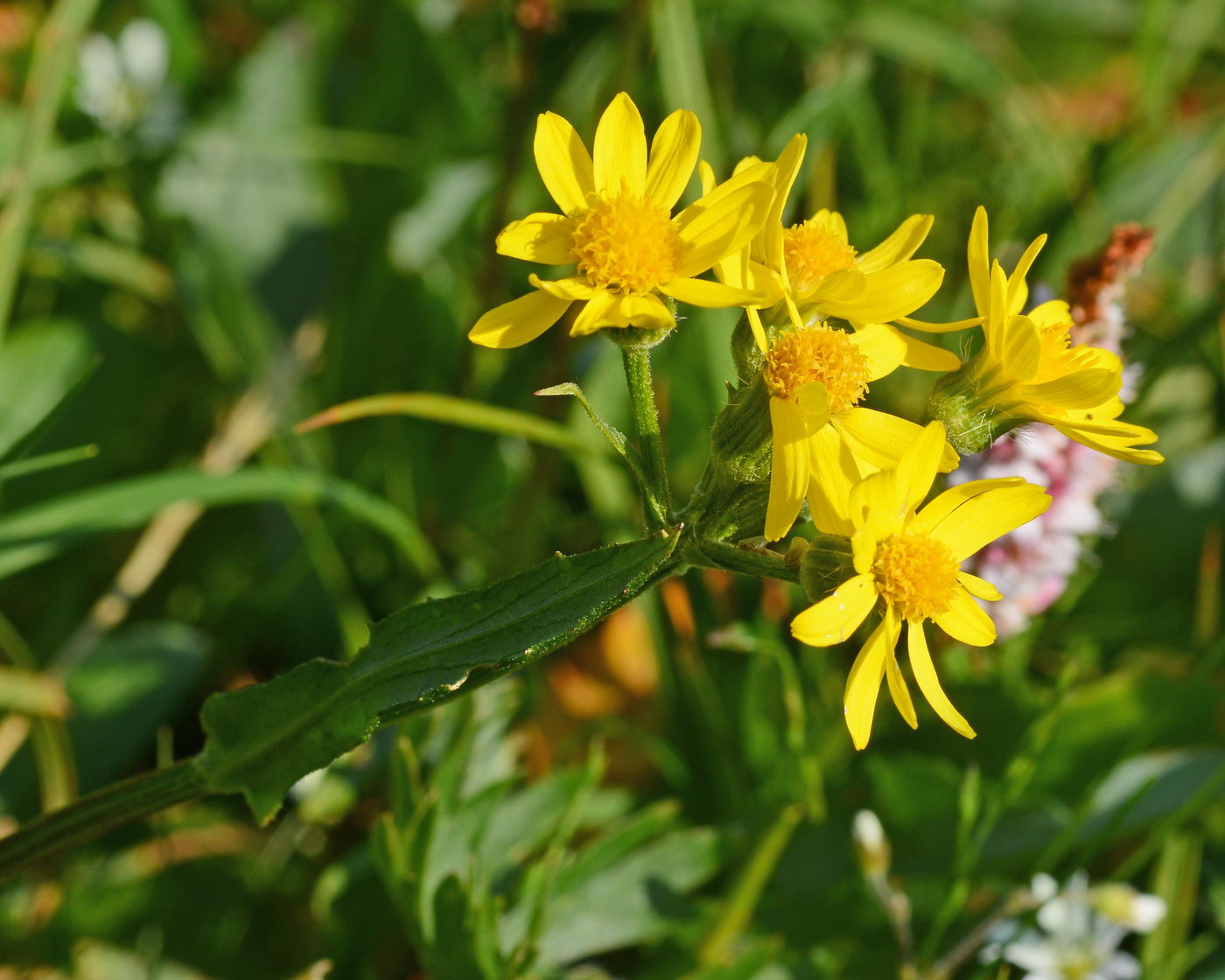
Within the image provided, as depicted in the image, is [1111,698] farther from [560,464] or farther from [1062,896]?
[560,464]

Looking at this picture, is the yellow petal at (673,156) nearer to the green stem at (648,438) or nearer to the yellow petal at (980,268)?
the green stem at (648,438)

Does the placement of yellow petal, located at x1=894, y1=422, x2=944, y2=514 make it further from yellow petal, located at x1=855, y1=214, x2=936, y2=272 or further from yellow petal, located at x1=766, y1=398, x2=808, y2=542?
yellow petal, located at x1=855, y1=214, x2=936, y2=272

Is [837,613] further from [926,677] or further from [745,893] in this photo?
[745,893]

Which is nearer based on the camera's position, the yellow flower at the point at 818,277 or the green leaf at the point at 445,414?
the yellow flower at the point at 818,277

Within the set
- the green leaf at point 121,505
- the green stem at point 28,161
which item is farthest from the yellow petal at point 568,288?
the green stem at point 28,161

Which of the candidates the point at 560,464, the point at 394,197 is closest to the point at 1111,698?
the point at 560,464

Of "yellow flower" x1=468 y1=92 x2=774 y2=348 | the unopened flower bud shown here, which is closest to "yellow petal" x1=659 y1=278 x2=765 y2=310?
"yellow flower" x1=468 y1=92 x2=774 y2=348
